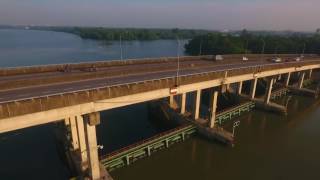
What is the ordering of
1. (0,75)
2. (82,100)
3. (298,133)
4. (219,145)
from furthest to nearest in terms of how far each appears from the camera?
(298,133) < (219,145) < (0,75) < (82,100)

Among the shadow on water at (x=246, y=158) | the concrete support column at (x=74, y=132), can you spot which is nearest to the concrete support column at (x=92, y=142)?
the shadow on water at (x=246, y=158)

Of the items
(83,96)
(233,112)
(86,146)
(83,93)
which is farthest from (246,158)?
Answer: (83,93)

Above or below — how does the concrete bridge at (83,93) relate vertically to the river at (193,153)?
above

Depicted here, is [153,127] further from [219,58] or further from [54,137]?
[219,58]

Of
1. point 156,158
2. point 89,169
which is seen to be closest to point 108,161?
point 89,169

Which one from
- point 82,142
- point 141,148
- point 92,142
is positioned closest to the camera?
point 92,142

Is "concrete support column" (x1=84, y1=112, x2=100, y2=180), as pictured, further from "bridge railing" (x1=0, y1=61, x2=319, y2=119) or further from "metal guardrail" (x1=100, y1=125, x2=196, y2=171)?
"metal guardrail" (x1=100, y1=125, x2=196, y2=171)

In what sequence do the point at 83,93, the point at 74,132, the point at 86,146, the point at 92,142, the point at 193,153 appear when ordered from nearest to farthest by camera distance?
the point at 83,93 < the point at 92,142 < the point at 86,146 < the point at 74,132 < the point at 193,153

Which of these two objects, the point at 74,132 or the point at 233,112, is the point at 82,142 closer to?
the point at 74,132

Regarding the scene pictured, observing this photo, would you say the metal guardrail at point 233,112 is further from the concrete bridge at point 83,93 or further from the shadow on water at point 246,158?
the concrete bridge at point 83,93
